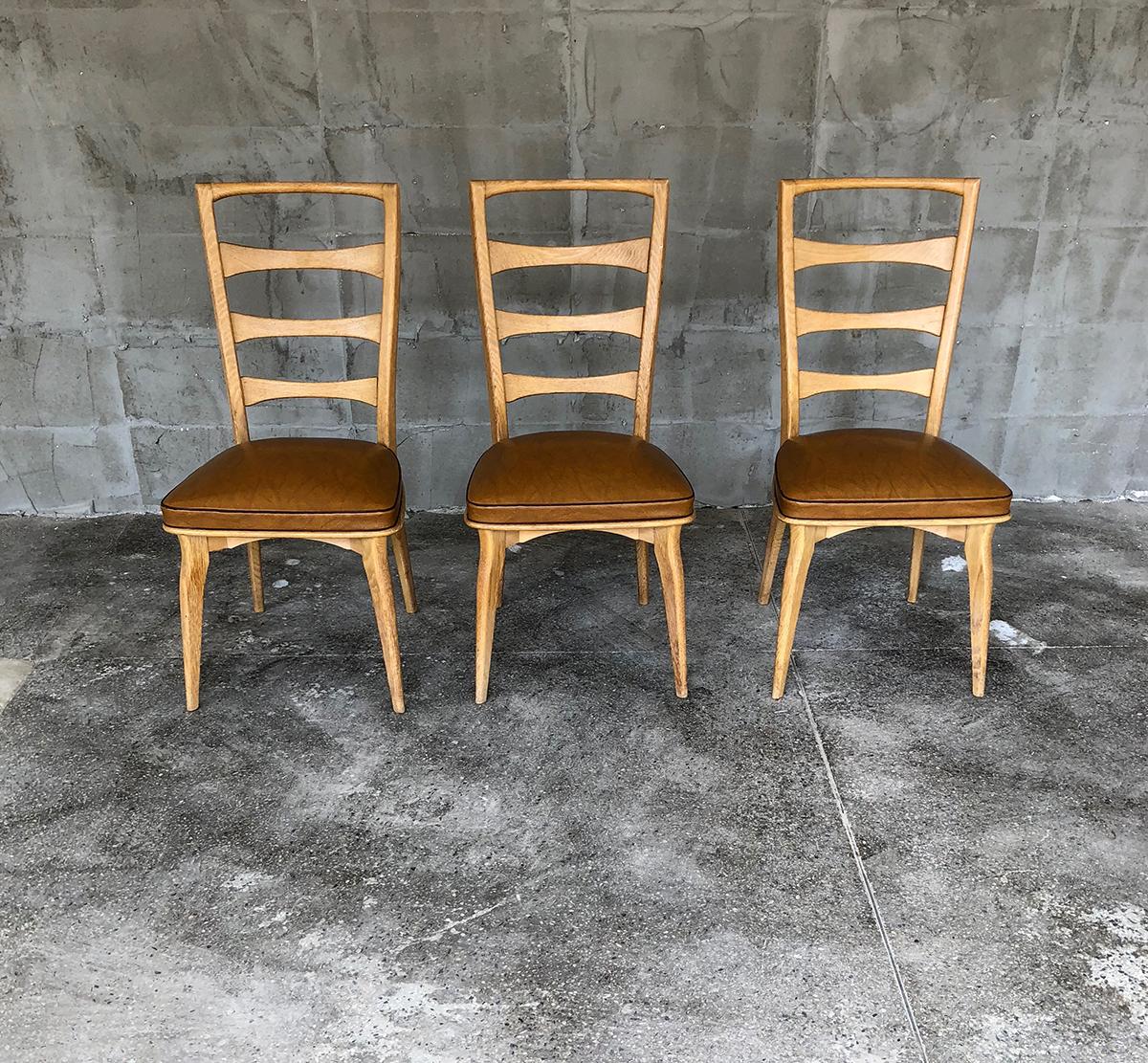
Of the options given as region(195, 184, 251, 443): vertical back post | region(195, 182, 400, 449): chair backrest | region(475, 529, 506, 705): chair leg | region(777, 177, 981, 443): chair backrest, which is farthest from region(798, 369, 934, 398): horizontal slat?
region(195, 184, 251, 443): vertical back post

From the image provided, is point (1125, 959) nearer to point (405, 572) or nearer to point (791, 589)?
point (791, 589)

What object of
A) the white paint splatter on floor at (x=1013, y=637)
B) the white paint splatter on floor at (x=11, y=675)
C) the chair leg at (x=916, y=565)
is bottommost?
the white paint splatter on floor at (x=1013, y=637)

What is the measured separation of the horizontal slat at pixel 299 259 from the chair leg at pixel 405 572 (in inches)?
23.8

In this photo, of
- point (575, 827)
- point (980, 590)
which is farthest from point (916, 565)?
→ point (575, 827)

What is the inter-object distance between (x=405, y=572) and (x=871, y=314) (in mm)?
1245

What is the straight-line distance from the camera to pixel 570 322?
7.48 ft

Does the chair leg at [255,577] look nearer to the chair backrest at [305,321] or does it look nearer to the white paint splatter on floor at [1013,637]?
the chair backrest at [305,321]

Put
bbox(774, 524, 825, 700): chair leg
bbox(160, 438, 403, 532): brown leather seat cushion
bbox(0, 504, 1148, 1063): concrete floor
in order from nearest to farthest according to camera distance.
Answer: bbox(0, 504, 1148, 1063): concrete floor → bbox(160, 438, 403, 532): brown leather seat cushion → bbox(774, 524, 825, 700): chair leg

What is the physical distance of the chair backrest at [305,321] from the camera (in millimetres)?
2193

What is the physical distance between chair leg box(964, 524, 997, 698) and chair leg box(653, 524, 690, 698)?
594 millimetres

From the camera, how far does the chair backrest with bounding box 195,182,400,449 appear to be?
2.19 m

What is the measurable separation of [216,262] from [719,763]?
1517 millimetres

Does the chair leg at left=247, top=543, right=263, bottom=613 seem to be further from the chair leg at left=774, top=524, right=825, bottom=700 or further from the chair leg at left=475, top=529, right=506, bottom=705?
the chair leg at left=774, top=524, right=825, bottom=700

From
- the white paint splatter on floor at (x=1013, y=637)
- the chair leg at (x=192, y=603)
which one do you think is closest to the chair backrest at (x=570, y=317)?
the chair leg at (x=192, y=603)
